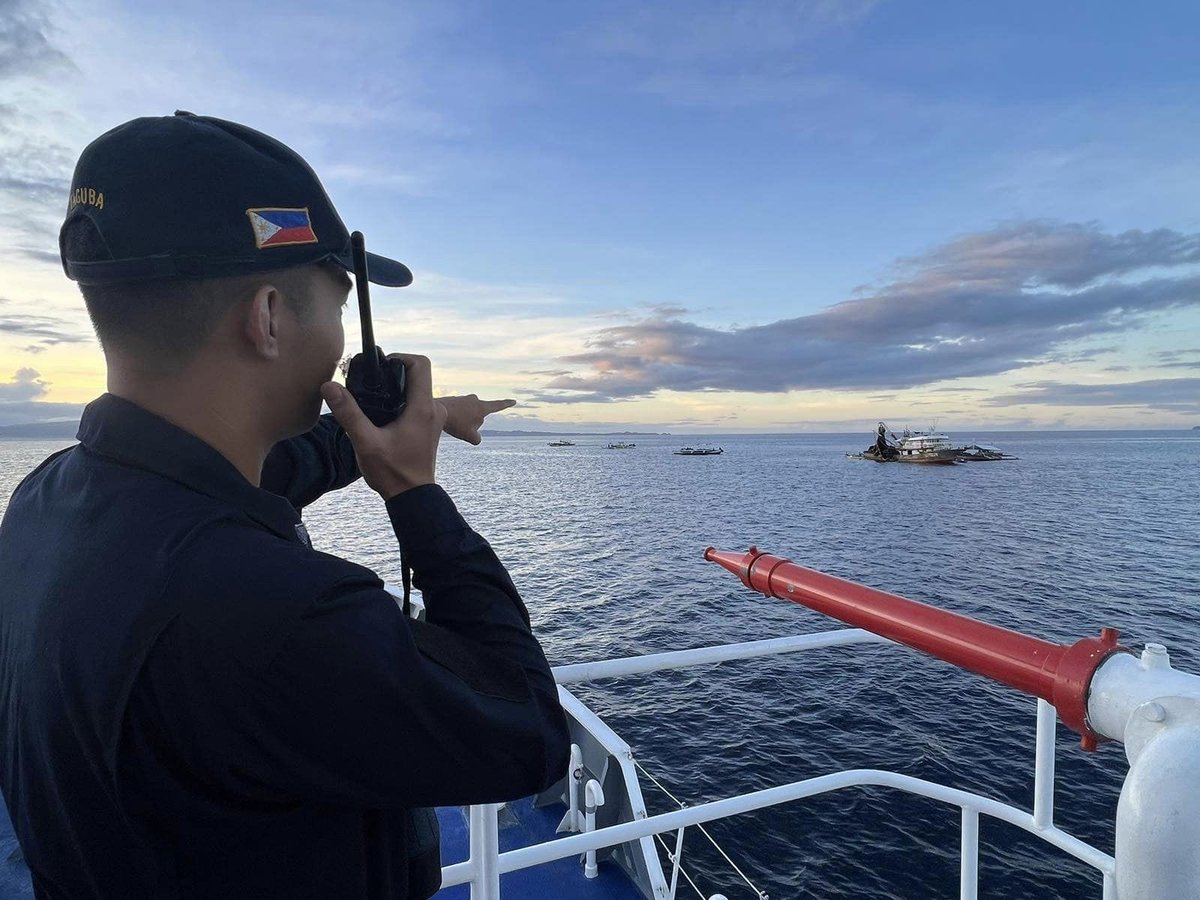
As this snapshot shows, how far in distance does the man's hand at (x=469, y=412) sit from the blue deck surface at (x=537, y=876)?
4.75 m

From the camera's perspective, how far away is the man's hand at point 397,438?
137 cm

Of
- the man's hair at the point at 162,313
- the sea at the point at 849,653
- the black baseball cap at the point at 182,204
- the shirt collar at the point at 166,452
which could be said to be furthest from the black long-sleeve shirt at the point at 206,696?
the sea at the point at 849,653

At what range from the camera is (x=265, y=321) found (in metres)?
1.31

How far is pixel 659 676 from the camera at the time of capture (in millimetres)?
20391

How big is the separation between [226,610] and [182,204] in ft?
2.36

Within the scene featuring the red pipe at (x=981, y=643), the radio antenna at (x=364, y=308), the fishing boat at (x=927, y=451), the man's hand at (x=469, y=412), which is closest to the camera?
the radio antenna at (x=364, y=308)

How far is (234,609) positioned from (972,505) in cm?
6915

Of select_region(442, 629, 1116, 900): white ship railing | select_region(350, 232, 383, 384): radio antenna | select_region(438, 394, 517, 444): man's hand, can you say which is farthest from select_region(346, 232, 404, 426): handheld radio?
select_region(442, 629, 1116, 900): white ship railing

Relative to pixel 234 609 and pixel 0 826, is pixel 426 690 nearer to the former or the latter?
pixel 234 609

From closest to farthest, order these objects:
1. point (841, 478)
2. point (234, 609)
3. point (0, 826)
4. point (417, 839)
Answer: point (234, 609) → point (417, 839) → point (0, 826) → point (841, 478)

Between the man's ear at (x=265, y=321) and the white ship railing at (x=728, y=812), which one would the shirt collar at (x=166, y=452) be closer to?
the man's ear at (x=265, y=321)

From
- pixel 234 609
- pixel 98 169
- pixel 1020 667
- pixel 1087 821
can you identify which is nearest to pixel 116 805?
pixel 234 609

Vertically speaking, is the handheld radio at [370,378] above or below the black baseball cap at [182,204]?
below

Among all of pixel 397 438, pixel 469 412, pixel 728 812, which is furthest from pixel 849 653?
pixel 397 438
